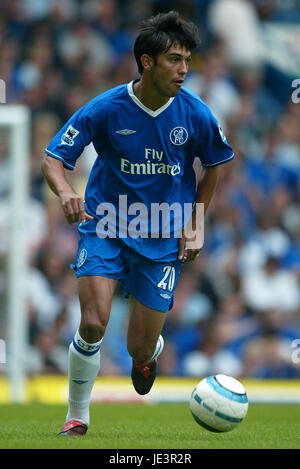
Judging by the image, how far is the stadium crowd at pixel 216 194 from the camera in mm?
12188

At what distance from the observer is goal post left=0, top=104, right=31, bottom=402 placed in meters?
10.9

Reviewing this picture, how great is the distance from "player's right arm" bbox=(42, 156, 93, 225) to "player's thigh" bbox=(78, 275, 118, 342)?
434mm

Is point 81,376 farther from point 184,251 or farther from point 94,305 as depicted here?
point 184,251

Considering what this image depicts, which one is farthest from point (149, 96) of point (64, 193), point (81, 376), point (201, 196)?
point (81, 376)

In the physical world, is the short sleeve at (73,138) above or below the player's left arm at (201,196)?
above

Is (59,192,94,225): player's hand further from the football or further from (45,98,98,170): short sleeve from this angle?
the football

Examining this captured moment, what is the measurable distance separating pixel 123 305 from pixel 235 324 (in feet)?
4.91

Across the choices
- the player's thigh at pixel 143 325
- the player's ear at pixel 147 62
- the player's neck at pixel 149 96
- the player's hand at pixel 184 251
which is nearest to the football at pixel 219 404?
the player's thigh at pixel 143 325

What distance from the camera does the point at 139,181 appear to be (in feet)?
21.2

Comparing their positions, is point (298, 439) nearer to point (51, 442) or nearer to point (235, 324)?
point (51, 442)

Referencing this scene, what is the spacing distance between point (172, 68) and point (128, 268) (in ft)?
4.52

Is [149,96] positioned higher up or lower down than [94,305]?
higher up

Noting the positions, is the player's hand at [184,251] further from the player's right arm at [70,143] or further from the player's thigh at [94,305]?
the player's right arm at [70,143]

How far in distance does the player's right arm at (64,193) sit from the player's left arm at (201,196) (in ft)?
3.02
